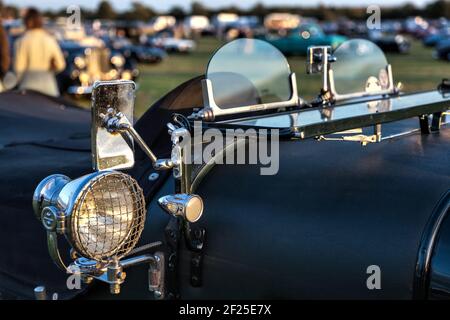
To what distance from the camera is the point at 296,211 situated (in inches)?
67.9

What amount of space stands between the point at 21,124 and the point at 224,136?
170 centimetres

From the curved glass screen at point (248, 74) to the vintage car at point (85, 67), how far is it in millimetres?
9231

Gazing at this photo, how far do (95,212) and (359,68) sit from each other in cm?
161

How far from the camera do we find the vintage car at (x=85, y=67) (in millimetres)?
11961

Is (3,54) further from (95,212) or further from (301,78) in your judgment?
(301,78)

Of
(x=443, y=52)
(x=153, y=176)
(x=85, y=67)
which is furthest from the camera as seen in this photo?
(x=443, y=52)

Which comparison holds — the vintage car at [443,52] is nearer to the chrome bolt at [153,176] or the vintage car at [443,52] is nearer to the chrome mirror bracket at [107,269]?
the chrome bolt at [153,176]

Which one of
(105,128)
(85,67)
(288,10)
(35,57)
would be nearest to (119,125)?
(105,128)

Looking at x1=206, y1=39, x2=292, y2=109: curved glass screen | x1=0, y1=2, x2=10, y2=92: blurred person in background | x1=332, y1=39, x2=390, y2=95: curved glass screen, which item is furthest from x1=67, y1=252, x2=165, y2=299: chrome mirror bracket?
x1=0, y1=2, x2=10, y2=92: blurred person in background

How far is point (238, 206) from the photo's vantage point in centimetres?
180

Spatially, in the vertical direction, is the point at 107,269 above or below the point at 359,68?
below

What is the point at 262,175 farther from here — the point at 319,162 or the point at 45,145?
the point at 45,145

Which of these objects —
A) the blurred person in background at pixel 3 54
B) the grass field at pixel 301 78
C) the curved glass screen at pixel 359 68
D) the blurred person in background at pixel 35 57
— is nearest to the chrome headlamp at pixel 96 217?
the curved glass screen at pixel 359 68
